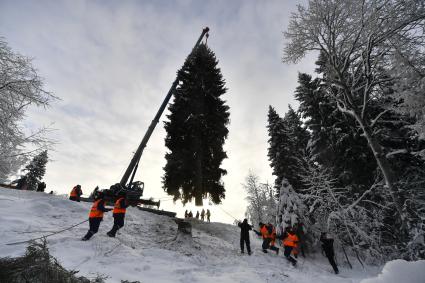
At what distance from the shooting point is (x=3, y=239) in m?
5.71

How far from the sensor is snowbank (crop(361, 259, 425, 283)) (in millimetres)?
2219

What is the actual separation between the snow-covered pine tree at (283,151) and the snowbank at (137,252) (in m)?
7.07

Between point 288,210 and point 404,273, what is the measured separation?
1304 cm

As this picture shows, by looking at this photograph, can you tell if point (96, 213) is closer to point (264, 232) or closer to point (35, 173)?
point (264, 232)

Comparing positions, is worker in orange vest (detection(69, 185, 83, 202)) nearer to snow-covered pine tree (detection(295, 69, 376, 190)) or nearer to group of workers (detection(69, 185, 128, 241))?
group of workers (detection(69, 185, 128, 241))

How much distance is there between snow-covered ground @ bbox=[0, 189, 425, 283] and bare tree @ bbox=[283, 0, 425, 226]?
597cm

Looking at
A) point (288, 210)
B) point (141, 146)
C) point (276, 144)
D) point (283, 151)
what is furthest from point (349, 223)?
point (141, 146)

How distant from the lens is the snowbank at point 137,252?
18.8ft

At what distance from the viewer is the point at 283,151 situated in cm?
1820

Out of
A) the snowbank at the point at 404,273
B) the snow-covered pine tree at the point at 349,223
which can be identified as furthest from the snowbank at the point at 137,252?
the snowbank at the point at 404,273

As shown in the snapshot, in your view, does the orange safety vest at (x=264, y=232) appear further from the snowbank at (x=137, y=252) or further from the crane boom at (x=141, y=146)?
the crane boom at (x=141, y=146)

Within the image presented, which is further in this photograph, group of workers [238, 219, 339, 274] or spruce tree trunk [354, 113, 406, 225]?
group of workers [238, 219, 339, 274]

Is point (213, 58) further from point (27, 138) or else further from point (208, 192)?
point (27, 138)

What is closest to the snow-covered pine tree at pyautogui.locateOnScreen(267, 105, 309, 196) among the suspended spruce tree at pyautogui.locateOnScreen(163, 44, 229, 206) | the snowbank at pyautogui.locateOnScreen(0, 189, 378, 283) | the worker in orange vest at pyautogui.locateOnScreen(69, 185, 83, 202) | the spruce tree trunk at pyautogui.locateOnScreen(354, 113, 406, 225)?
the suspended spruce tree at pyautogui.locateOnScreen(163, 44, 229, 206)
